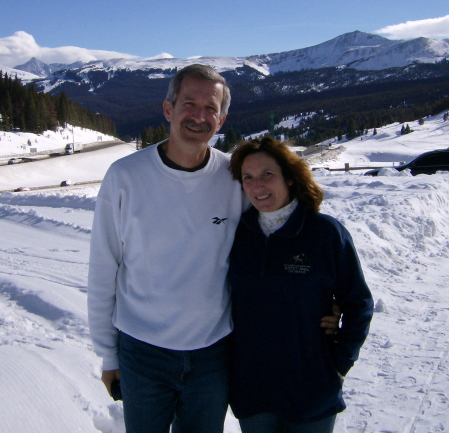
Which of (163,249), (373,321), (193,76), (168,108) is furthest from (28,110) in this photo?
(163,249)

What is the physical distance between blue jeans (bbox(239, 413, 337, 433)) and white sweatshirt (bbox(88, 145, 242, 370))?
0.46 meters

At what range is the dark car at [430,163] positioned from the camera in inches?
603

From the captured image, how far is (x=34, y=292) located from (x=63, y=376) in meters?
2.34

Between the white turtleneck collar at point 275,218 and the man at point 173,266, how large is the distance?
207 millimetres

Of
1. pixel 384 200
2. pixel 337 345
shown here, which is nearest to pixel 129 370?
pixel 337 345

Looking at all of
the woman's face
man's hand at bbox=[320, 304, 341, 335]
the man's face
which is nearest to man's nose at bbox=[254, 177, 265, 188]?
the woman's face

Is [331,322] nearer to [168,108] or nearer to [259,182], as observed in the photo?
[259,182]

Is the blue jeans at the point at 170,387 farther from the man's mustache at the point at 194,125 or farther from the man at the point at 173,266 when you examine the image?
the man's mustache at the point at 194,125

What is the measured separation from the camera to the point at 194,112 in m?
2.15

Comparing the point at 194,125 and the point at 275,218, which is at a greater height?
the point at 194,125

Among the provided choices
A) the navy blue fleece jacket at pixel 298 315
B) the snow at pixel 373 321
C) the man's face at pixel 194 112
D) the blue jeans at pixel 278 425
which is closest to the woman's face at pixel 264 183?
the navy blue fleece jacket at pixel 298 315

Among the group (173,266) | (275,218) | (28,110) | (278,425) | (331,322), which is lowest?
(278,425)

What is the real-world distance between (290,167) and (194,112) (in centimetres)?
58

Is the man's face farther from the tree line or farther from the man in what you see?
the tree line
